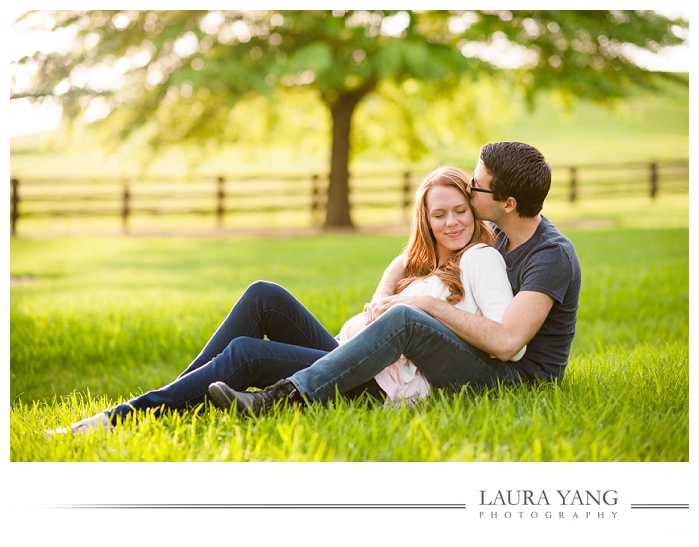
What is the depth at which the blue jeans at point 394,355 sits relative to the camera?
2.53 metres

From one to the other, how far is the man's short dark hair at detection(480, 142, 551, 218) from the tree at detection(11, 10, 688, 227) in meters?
7.65

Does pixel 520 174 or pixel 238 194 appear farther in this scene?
pixel 238 194

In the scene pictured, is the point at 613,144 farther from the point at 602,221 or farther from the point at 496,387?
the point at 496,387

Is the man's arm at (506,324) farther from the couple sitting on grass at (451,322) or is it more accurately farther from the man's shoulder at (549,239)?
the man's shoulder at (549,239)

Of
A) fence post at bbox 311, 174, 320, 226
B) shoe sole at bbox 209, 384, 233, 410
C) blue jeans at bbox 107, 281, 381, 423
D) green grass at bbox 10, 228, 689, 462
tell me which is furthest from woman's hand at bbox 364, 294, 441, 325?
fence post at bbox 311, 174, 320, 226

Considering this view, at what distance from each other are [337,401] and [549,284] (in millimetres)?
923

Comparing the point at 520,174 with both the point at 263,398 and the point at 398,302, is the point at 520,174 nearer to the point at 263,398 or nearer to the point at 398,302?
the point at 398,302

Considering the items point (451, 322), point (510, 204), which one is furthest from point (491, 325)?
point (510, 204)

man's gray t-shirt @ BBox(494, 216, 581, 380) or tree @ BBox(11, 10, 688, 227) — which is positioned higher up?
tree @ BBox(11, 10, 688, 227)

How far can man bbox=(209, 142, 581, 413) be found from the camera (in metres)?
2.52

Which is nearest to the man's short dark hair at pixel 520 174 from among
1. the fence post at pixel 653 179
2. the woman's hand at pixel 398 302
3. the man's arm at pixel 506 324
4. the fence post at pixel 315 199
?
the man's arm at pixel 506 324

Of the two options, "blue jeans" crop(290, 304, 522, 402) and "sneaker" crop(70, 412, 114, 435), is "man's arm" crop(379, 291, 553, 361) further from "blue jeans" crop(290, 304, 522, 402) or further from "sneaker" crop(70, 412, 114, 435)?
"sneaker" crop(70, 412, 114, 435)

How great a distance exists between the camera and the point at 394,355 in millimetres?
2562
